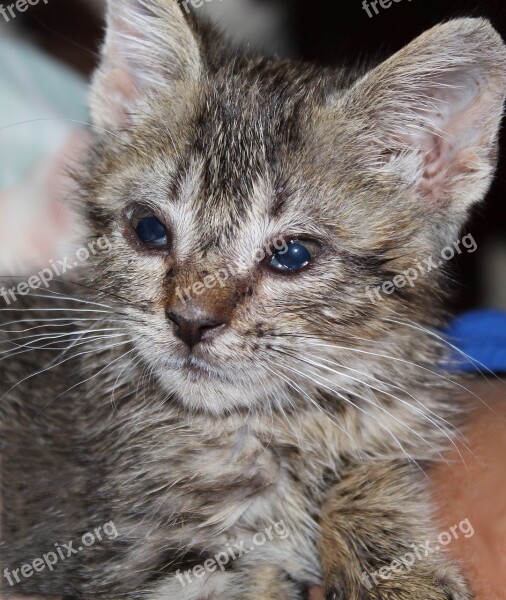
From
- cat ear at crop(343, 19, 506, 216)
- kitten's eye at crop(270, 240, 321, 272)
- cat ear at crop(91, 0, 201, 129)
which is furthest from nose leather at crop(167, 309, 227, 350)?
cat ear at crop(91, 0, 201, 129)

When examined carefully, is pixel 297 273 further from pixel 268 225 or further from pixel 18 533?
pixel 18 533

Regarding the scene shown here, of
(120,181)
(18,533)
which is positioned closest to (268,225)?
(120,181)

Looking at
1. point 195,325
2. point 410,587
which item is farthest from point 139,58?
point 410,587

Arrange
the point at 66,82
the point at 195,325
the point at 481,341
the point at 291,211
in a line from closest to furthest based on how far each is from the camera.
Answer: the point at 195,325 < the point at 291,211 < the point at 481,341 < the point at 66,82

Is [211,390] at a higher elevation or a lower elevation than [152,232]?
lower

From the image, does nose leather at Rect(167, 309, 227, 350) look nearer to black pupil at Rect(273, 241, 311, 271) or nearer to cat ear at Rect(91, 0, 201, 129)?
black pupil at Rect(273, 241, 311, 271)

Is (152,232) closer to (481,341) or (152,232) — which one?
(152,232)

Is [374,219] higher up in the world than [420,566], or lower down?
higher up
